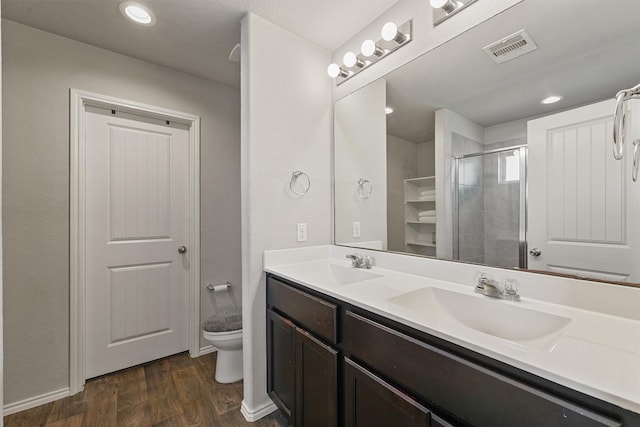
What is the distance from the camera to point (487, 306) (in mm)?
1018

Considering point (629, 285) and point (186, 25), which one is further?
point (186, 25)

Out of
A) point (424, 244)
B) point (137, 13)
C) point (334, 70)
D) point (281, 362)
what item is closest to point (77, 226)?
point (137, 13)

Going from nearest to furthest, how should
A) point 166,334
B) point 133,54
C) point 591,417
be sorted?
point 591,417 < point 133,54 < point 166,334

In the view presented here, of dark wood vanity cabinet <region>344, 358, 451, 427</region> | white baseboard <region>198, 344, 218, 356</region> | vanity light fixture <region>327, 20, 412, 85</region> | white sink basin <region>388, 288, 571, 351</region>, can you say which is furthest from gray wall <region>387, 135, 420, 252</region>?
white baseboard <region>198, 344, 218, 356</region>

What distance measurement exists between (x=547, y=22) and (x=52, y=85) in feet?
9.06

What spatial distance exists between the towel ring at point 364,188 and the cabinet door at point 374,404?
1.02 metres

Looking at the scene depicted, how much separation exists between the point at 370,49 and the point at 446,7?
431 millimetres

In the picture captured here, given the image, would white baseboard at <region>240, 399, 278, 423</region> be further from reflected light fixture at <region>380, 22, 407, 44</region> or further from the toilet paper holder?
reflected light fixture at <region>380, 22, 407, 44</region>

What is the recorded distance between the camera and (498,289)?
1041 millimetres

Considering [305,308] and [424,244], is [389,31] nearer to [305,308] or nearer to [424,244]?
[424,244]

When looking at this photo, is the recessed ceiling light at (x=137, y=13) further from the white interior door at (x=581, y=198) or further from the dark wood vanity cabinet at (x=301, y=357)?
the white interior door at (x=581, y=198)

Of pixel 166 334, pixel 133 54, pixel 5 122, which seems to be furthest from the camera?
pixel 166 334

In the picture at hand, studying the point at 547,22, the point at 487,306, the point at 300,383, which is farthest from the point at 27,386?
the point at 547,22

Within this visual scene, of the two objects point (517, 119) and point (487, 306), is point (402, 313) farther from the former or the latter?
point (517, 119)
